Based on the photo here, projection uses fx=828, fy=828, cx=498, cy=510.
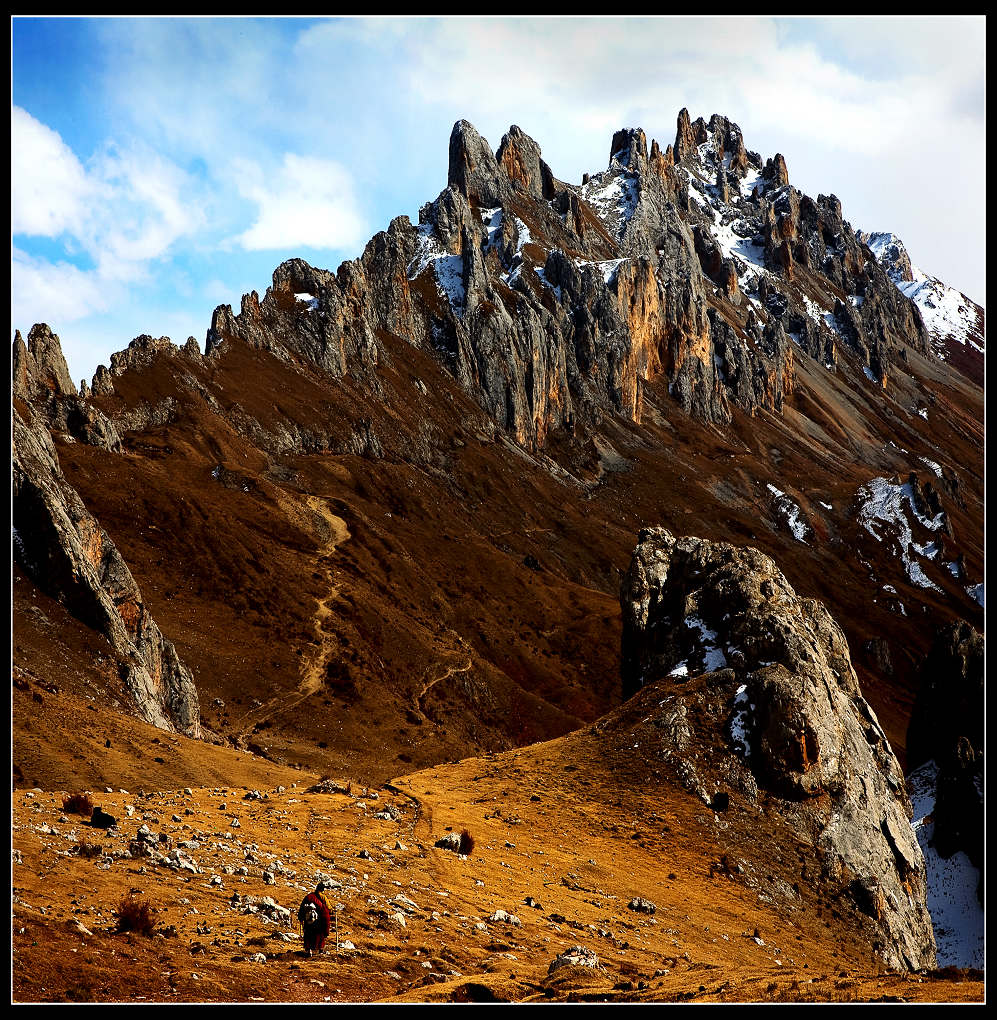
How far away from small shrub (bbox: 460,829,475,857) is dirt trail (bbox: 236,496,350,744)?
5100 cm

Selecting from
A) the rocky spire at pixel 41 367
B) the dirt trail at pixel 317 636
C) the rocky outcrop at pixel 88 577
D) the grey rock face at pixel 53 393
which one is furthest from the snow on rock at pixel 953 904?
the rocky spire at pixel 41 367

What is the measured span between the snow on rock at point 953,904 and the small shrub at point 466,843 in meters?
35.5

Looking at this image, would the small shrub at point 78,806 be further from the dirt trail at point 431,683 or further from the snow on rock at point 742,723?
the dirt trail at point 431,683

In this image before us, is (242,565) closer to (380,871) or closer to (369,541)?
(369,541)

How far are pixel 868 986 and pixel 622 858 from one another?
15043mm

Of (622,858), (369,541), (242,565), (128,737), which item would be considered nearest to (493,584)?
(369,541)

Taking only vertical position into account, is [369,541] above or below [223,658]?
above

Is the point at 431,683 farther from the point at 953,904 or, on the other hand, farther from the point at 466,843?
the point at 466,843

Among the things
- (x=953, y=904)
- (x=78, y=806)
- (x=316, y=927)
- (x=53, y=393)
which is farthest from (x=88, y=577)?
(x=53, y=393)

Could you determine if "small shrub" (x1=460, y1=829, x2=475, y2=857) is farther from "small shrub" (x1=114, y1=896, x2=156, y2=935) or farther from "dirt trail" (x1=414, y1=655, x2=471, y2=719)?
"dirt trail" (x1=414, y1=655, x2=471, y2=719)

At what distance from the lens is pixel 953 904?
56.9 meters

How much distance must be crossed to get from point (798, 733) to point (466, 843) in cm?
1754

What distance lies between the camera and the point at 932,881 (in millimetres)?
60594

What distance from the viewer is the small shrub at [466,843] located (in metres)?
26.7
